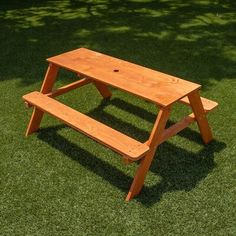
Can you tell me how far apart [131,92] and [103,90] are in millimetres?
1768

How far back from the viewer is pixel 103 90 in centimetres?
562

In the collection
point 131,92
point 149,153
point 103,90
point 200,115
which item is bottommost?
point 103,90

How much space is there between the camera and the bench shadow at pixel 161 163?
4.03m

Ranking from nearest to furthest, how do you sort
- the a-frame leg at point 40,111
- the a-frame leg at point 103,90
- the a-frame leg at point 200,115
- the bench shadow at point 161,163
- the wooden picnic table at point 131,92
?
the wooden picnic table at point 131,92
the bench shadow at point 161,163
the a-frame leg at point 200,115
the a-frame leg at point 40,111
the a-frame leg at point 103,90

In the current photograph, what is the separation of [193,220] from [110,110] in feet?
7.28

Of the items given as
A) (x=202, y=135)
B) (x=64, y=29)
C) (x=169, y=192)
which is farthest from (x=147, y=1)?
(x=169, y=192)

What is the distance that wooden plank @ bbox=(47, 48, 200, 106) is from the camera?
3859 mm

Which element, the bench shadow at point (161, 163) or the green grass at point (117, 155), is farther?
the bench shadow at point (161, 163)

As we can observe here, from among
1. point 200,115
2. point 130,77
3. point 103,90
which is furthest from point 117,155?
point 103,90

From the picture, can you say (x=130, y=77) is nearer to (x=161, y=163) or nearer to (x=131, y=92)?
(x=131, y=92)

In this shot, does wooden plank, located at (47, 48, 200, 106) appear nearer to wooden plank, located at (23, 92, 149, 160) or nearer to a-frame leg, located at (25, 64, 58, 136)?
a-frame leg, located at (25, 64, 58, 136)

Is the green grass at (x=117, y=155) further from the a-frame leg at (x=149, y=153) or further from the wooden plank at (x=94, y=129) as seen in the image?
the wooden plank at (x=94, y=129)

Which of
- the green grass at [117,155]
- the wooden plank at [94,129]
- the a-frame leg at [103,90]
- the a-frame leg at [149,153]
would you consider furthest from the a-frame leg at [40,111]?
the a-frame leg at [149,153]

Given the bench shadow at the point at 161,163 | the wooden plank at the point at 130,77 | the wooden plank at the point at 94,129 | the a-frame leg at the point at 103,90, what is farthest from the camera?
the a-frame leg at the point at 103,90
